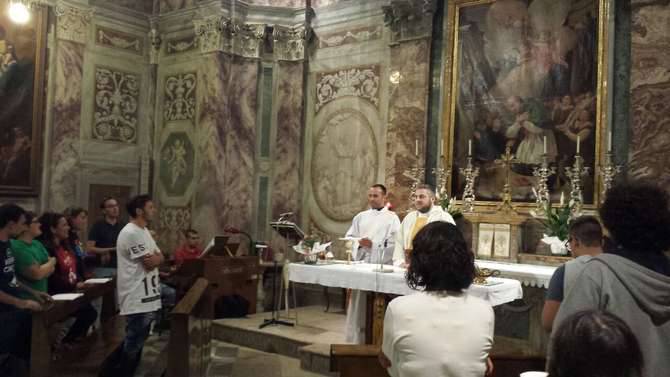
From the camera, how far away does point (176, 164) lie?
38.1 ft

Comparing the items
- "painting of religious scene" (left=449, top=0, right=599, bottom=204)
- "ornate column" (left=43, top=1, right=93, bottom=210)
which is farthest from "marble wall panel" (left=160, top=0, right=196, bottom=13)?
"painting of religious scene" (left=449, top=0, right=599, bottom=204)

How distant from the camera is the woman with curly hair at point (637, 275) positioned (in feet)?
8.29

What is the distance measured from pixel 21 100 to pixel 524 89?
7.79 metres

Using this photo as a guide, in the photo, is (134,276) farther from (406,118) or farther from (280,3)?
(280,3)

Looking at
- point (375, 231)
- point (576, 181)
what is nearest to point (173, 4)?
point (375, 231)

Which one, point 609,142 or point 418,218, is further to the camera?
point 609,142

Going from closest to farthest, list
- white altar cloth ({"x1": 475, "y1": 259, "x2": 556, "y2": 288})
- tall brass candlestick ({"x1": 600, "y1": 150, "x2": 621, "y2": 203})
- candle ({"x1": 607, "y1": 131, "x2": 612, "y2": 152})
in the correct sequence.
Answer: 1. white altar cloth ({"x1": 475, "y1": 259, "x2": 556, "y2": 288})
2. tall brass candlestick ({"x1": 600, "y1": 150, "x2": 621, "y2": 203})
3. candle ({"x1": 607, "y1": 131, "x2": 612, "y2": 152})

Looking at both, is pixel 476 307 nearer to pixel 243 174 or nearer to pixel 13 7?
pixel 243 174

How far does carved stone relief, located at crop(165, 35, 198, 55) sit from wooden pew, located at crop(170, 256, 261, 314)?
4439 millimetres

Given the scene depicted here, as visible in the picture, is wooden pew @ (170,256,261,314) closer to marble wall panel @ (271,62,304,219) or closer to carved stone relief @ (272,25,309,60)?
marble wall panel @ (271,62,304,219)

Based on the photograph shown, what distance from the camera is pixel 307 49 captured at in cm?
1138

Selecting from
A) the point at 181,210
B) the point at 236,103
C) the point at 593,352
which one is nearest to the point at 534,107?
the point at 236,103

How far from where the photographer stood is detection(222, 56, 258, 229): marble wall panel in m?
11.2

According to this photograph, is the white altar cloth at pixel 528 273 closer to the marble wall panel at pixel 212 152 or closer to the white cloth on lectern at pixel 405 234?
the white cloth on lectern at pixel 405 234
